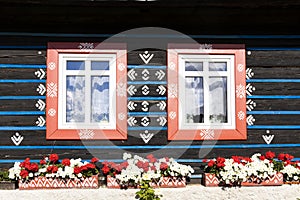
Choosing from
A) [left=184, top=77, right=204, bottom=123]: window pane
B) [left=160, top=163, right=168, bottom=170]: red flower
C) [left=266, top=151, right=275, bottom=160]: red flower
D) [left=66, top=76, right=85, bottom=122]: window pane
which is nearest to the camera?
[left=160, top=163, right=168, bottom=170]: red flower

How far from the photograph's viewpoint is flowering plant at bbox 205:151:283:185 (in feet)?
17.5

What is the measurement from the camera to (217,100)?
229 inches

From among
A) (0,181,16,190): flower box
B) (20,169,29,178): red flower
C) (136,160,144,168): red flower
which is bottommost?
(0,181,16,190): flower box

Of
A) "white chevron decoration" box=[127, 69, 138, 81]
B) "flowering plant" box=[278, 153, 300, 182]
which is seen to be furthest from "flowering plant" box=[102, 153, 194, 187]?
"flowering plant" box=[278, 153, 300, 182]

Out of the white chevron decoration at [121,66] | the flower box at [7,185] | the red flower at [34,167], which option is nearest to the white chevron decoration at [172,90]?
the white chevron decoration at [121,66]

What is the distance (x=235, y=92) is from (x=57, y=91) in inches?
91.9

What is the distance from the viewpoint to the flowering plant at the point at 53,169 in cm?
524

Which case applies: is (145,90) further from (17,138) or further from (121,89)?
(17,138)

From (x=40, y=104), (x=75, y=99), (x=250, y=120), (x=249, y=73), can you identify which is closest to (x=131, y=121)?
(x=75, y=99)

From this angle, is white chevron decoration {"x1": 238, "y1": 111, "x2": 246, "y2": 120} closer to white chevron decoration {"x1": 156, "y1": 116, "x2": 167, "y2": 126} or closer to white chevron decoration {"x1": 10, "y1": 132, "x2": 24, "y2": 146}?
white chevron decoration {"x1": 156, "y1": 116, "x2": 167, "y2": 126}

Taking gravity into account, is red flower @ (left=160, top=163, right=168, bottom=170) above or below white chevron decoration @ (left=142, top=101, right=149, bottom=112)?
below

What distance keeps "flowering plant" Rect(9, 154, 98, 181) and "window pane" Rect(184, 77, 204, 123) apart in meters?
1.44

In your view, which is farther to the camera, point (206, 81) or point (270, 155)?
point (206, 81)

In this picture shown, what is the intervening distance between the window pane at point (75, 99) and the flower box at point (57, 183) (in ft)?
2.69
